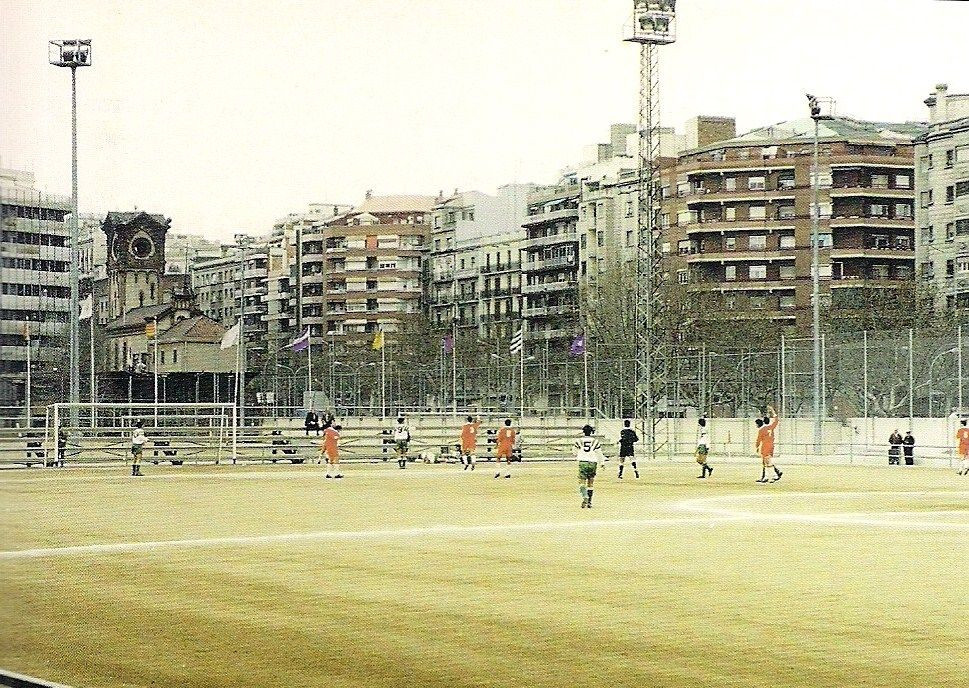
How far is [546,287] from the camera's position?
351 ft

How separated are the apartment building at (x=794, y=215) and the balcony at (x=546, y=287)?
11211mm

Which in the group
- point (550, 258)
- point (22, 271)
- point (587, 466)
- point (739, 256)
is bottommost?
point (587, 466)

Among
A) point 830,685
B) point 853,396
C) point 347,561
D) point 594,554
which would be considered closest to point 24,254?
point 830,685

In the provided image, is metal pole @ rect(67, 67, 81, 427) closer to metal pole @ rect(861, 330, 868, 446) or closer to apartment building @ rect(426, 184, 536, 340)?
metal pole @ rect(861, 330, 868, 446)

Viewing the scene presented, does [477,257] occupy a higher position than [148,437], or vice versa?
[477,257]

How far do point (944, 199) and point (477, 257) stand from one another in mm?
39700

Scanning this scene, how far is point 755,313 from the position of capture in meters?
83.9

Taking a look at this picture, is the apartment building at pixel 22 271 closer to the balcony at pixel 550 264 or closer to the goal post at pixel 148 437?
the goal post at pixel 148 437

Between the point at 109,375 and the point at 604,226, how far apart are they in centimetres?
4012

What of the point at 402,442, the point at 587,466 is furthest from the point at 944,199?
the point at 587,466

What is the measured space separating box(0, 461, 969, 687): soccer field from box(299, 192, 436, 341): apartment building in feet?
290

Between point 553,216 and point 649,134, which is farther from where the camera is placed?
point 553,216

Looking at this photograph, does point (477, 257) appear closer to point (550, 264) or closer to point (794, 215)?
point (550, 264)

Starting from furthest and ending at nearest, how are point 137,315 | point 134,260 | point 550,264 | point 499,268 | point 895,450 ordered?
point 499,268 < point 550,264 < point 134,260 < point 137,315 < point 895,450
